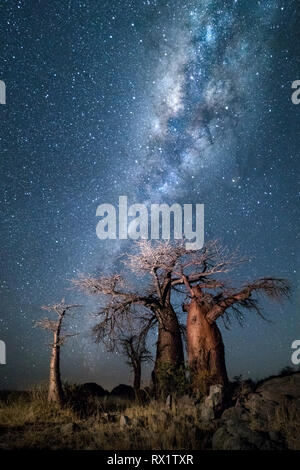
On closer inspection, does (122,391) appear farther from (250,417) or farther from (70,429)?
(250,417)

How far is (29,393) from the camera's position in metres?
→ 10.1

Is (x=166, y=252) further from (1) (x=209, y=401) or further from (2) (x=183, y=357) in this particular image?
(1) (x=209, y=401)

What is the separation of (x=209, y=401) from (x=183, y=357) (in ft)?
14.6

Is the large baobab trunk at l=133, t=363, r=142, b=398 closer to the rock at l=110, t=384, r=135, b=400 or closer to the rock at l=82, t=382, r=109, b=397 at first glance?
the rock at l=110, t=384, r=135, b=400

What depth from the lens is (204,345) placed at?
11.0 meters

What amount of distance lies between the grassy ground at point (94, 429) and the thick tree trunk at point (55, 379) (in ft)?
0.90

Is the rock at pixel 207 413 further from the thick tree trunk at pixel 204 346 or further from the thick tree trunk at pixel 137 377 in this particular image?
the thick tree trunk at pixel 137 377

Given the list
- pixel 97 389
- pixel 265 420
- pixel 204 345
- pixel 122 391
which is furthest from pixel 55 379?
pixel 122 391

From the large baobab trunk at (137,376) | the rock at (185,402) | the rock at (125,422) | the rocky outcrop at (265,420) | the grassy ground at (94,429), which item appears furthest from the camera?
the large baobab trunk at (137,376)

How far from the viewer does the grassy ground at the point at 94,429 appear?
214 inches

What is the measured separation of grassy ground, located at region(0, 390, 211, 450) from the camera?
17.9 feet

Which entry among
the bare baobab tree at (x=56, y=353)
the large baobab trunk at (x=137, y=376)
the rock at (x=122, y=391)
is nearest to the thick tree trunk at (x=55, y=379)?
the bare baobab tree at (x=56, y=353)

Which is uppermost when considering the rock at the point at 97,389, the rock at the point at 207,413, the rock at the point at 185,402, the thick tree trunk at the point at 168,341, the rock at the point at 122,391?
the thick tree trunk at the point at 168,341

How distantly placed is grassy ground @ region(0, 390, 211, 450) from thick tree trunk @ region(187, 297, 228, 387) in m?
2.42
